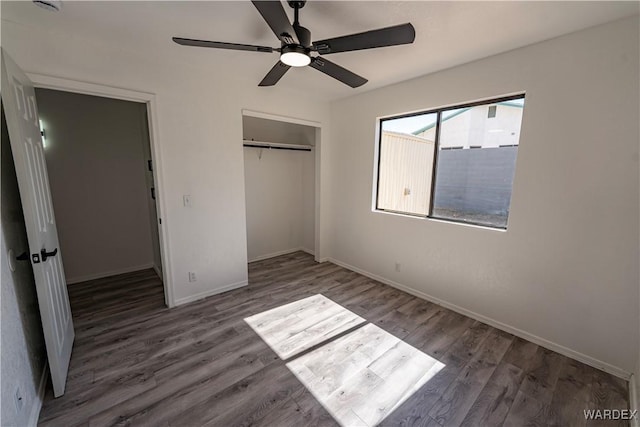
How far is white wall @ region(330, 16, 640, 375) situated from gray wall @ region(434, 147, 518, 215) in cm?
15

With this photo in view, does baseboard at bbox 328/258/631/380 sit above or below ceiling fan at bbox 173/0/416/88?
below

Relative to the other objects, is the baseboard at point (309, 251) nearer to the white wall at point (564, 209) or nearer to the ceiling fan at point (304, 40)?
the white wall at point (564, 209)

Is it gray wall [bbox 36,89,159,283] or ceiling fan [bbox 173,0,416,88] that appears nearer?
ceiling fan [bbox 173,0,416,88]

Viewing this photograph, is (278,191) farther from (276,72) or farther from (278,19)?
(278,19)

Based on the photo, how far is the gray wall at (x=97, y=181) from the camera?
10.5 ft

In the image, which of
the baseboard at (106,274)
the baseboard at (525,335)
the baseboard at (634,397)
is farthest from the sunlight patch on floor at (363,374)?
the baseboard at (106,274)

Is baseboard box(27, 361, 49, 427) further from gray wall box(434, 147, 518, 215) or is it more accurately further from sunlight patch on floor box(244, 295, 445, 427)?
gray wall box(434, 147, 518, 215)

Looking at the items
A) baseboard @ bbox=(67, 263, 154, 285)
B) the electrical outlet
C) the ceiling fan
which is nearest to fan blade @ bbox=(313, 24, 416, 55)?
the ceiling fan

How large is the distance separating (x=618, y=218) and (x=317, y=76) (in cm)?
289

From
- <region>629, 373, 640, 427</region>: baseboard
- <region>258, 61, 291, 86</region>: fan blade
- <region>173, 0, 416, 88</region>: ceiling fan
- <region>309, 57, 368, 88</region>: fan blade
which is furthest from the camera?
<region>258, 61, 291, 86</region>: fan blade

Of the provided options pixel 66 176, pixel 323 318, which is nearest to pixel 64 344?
pixel 323 318

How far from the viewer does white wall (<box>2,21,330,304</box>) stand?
2213 millimetres

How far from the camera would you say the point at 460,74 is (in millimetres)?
2578

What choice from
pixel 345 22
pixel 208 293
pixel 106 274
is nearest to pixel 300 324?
pixel 208 293
